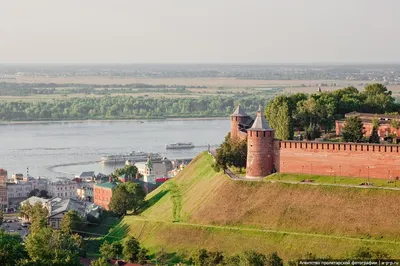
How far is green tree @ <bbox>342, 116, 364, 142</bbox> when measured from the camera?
32.1 m

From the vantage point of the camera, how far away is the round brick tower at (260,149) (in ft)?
103

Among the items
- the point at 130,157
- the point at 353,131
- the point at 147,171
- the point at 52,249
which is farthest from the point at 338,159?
the point at 130,157

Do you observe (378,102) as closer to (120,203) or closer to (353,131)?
(353,131)

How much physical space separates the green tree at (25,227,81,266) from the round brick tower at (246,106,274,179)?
5817 millimetres

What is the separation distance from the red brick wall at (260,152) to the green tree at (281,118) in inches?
69.4

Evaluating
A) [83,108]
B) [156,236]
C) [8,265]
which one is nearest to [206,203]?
[156,236]

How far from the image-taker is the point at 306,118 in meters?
35.3

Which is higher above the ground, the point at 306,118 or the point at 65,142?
the point at 306,118

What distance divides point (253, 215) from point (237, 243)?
140 cm

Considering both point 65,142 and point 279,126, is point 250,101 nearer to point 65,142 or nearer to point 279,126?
point 65,142

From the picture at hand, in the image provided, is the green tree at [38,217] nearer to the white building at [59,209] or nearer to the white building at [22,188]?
the white building at [59,209]

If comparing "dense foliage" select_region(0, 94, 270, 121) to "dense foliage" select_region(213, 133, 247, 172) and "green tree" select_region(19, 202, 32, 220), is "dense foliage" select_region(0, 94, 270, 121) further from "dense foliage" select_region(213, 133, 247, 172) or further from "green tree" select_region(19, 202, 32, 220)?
"dense foliage" select_region(213, 133, 247, 172)

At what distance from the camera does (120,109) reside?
101 metres

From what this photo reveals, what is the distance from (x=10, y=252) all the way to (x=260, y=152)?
355 inches
